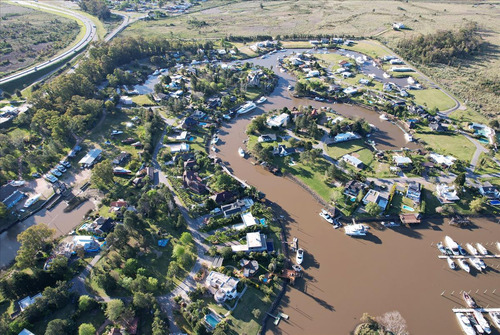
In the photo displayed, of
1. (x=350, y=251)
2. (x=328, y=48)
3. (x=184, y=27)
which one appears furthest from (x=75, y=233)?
(x=184, y=27)

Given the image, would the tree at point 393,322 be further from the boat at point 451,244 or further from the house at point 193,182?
the house at point 193,182

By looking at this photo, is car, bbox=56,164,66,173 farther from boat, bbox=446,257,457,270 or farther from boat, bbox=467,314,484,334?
boat, bbox=467,314,484,334

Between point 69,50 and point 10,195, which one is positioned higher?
point 69,50

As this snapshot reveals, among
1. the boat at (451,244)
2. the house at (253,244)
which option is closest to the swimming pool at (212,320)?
the house at (253,244)

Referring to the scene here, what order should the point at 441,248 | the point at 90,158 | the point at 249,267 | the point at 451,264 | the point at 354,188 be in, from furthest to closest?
the point at 90,158 < the point at 354,188 < the point at 441,248 < the point at 451,264 < the point at 249,267

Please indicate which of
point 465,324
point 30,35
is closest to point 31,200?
point 465,324

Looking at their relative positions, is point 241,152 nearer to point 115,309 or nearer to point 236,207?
point 236,207
